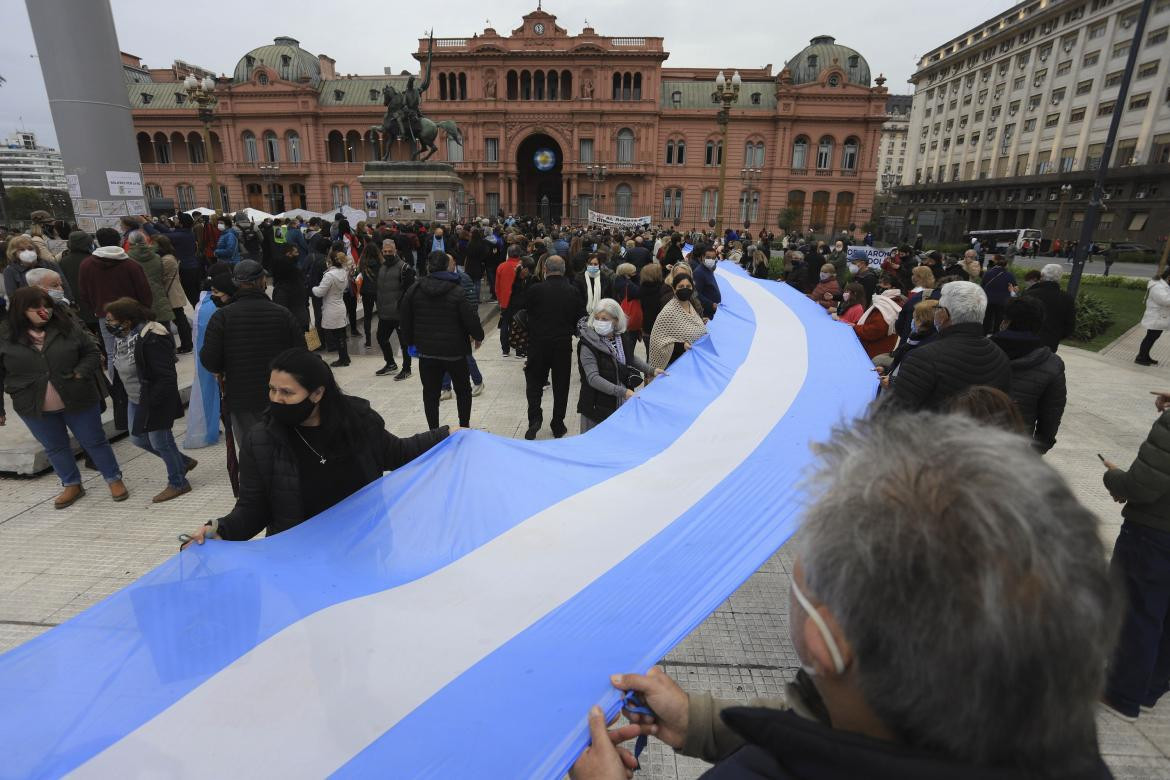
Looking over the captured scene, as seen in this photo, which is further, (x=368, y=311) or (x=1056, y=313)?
(x=368, y=311)

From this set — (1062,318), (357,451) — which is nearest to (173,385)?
(357,451)

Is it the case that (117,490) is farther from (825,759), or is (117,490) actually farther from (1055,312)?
(1055,312)

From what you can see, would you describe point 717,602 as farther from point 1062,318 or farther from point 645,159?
point 645,159

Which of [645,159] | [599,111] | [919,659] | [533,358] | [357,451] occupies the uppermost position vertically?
[599,111]

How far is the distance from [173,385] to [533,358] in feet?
10.6

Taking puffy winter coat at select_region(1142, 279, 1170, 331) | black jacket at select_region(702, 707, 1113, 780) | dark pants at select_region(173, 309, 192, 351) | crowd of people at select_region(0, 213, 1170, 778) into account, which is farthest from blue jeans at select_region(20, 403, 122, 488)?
puffy winter coat at select_region(1142, 279, 1170, 331)

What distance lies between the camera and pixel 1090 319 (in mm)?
12961

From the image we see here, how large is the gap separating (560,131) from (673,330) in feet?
146

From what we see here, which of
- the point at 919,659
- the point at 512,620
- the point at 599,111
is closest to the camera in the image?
the point at 919,659

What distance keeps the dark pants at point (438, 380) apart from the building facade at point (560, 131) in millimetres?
41128

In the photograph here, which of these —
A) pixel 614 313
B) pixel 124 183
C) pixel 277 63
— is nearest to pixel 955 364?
pixel 614 313

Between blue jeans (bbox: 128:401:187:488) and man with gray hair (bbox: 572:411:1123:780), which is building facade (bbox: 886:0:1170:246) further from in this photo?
man with gray hair (bbox: 572:411:1123:780)

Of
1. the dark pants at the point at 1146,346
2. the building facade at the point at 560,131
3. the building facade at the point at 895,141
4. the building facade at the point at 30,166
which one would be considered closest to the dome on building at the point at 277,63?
the building facade at the point at 560,131

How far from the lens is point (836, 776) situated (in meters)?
0.88
